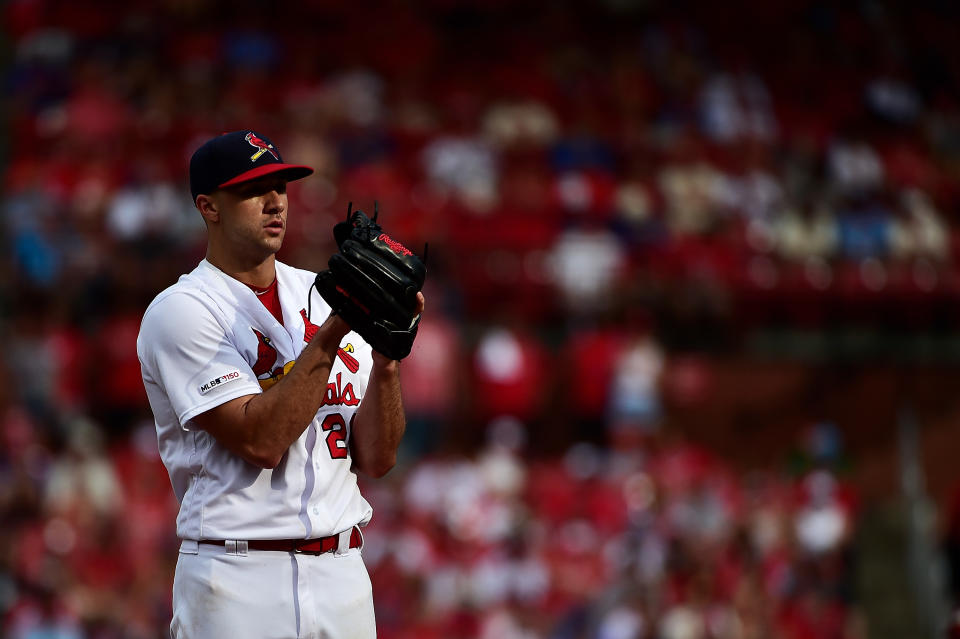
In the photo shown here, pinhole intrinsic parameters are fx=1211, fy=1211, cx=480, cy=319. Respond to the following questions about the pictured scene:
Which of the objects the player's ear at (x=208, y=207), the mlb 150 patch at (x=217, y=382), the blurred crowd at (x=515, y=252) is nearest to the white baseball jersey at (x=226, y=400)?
the mlb 150 patch at (x=217, y=382)

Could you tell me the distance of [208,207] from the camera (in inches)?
112

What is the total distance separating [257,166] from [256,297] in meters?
0.32

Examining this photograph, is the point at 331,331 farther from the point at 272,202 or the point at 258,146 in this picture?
the point at 258,146

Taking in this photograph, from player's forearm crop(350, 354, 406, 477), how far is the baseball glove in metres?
0.11

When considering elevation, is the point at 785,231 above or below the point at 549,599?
above

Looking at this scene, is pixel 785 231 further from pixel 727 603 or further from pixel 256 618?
pixel 256 618

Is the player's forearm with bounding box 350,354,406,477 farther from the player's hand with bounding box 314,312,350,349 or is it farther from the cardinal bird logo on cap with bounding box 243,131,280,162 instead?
the cardinal bird logo on cap with bounding box 243,131,280,162

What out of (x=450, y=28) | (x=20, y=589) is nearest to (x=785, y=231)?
(x=450, y=28)

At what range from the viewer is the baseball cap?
9.02 feet

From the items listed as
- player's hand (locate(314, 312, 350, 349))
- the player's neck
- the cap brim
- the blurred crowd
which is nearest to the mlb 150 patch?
player's hand (locate(314, 312, 350, 349))

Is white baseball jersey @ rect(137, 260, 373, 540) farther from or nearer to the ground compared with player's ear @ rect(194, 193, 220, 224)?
nearer to the ground

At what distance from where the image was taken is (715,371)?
10.8m

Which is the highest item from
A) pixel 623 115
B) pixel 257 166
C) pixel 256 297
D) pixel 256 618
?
pixel 623 115

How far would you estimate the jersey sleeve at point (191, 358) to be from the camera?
8.64ft
